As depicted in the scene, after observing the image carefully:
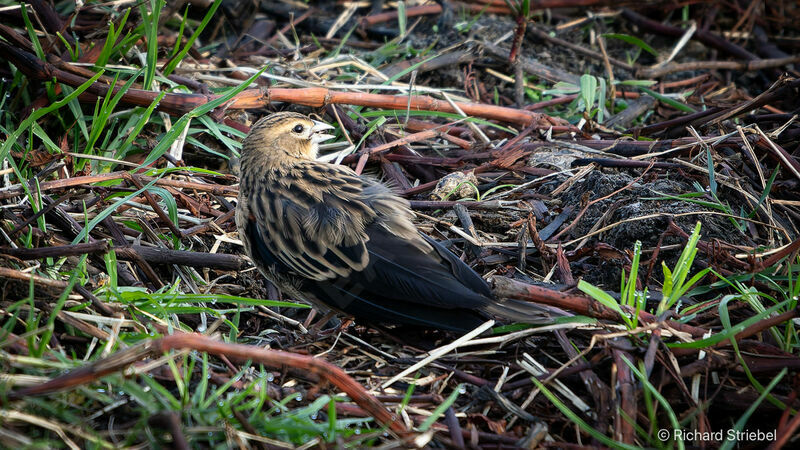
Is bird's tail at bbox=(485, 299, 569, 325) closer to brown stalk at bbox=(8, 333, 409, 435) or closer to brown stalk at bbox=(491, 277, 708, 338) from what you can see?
brown stalk at bbox=(491, 277, 708, 338)

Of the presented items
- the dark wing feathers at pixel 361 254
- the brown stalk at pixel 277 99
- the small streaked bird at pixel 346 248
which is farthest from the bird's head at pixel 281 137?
the brown stalk at pixel 277 99

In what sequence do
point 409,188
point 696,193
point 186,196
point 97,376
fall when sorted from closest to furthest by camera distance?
point 97,376 → point 696,193 → point 186,196 → point 409,188

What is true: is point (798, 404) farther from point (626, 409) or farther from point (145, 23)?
point (145, 23)

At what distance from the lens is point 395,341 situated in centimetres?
356

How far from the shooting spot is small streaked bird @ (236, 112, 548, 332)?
3.34 metres

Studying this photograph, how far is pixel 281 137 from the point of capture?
419 centimetres

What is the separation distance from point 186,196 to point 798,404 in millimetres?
3342

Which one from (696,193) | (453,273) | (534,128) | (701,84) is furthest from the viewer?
(701,84)

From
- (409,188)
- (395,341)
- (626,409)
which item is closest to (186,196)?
(409,188)

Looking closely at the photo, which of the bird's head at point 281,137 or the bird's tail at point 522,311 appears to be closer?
the bird's tail at point 522,311

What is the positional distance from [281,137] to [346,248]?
99 centimetres

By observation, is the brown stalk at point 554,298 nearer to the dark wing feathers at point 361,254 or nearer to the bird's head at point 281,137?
the dark wing feathers at point 361,254

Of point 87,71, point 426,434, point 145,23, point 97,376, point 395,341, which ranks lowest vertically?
point 395,341

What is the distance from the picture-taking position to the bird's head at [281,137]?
4141 millimetres
